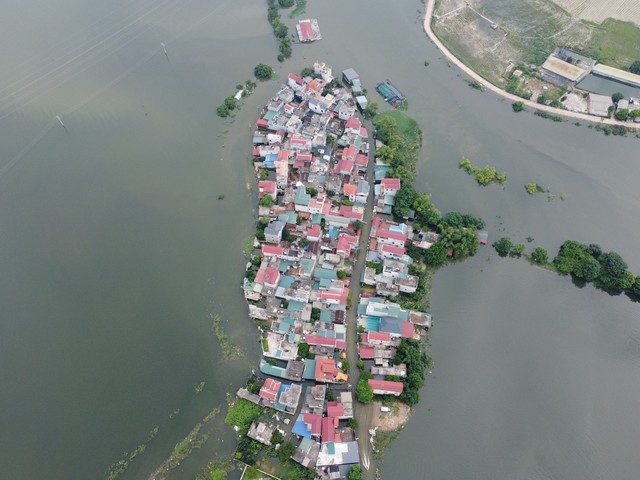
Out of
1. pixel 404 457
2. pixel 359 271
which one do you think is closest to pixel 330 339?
pixel 359 271

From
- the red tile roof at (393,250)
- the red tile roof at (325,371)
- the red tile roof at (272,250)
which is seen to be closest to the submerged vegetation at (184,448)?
the red tile roof at (325,371)

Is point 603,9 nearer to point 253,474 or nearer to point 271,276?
point 271,276

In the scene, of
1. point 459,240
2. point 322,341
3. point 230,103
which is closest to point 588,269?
point 459,240

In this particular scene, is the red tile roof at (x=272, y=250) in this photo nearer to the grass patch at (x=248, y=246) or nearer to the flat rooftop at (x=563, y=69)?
the grass patch at (x=248, y=246)

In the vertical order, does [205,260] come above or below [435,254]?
below

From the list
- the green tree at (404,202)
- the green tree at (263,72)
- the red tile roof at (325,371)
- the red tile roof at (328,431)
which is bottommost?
the red tile roof at (328,431)

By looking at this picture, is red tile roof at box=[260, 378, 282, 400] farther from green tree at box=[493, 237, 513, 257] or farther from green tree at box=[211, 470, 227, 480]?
green tree at box=[493, 237, 513, 257]
